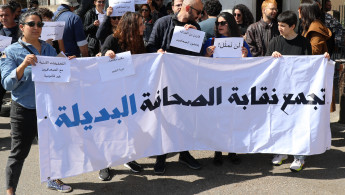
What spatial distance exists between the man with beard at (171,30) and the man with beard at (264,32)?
122 centimetres

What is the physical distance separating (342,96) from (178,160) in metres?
3.08

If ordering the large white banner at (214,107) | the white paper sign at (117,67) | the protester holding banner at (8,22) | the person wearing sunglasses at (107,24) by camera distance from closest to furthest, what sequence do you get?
the white paper sign at (117,67) → the large white banner at (214,107) → the person wearing sunglasses at (107,24) → the protester holding banner at (8,22)

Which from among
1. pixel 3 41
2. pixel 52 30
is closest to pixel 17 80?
pixel 52 30

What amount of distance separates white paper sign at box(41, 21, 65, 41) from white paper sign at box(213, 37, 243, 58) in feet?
7.62

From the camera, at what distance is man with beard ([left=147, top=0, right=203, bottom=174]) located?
4.76 m

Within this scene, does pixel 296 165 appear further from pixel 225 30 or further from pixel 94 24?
pixel 94 24

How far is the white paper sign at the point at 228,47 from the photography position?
15.5ft

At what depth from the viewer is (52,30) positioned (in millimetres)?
5660

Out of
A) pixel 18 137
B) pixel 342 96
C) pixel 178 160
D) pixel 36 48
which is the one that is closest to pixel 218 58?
pixel 178 160

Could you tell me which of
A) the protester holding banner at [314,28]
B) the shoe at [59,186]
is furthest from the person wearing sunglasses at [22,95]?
the protester holding banner at [314,28]

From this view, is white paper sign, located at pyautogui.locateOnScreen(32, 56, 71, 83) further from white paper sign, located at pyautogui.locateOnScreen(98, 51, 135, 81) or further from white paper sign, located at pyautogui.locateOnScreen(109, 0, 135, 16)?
white paper sign, located at pyautogui.locateOnScreen(109, 0, 135, 16)

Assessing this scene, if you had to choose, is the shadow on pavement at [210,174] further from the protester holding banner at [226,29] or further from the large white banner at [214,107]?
the protester holding banner at [226,29]

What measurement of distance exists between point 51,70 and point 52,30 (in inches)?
74.8

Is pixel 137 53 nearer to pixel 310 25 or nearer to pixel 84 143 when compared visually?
pixel 84 143
